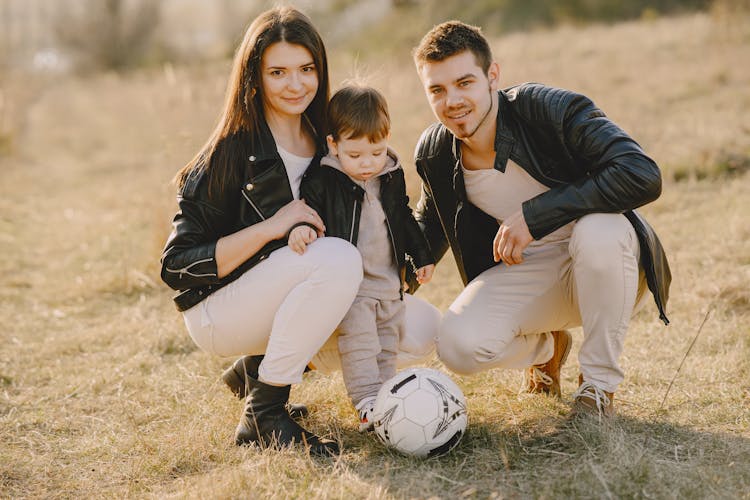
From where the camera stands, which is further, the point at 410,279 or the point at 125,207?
the point at 125,207

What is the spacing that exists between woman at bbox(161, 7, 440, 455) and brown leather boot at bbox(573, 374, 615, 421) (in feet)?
3.51

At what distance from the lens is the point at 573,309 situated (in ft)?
12.1

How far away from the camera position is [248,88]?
11.4 ft

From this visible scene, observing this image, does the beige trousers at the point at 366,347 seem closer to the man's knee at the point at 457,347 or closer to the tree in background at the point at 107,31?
the man's knee at the point at 457,347

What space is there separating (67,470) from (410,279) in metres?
1.78

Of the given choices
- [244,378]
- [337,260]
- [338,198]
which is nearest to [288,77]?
[338,198]

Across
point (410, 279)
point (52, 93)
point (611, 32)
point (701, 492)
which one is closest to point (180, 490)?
point (410, 279)

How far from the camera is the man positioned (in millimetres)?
3301

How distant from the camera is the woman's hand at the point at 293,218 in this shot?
3314 millimetres

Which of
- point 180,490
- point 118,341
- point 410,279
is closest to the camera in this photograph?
point 180,490

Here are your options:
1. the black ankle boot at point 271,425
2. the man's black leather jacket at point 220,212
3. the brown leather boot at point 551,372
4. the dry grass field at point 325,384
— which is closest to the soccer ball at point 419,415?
the dry grass field at point 325,384

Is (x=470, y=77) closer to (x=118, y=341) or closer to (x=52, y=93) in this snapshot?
(x=118, y=341)

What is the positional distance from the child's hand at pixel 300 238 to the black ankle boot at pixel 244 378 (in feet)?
2.18

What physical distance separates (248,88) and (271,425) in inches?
58.8
